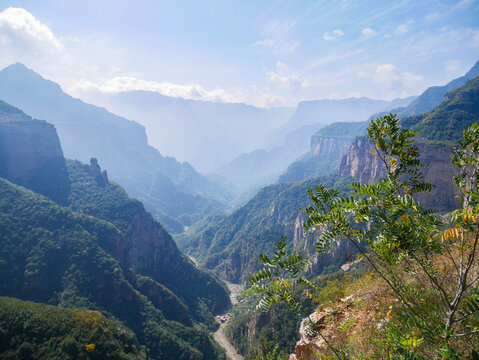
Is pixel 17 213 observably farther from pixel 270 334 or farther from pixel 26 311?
pixel 270 334

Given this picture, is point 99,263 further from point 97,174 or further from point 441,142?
point 441,142

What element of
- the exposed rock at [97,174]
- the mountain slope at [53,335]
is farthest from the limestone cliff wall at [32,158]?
the mountain slope at [53,335]

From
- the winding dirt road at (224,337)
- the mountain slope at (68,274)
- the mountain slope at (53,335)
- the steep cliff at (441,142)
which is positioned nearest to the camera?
the mountain slope at (53,335)

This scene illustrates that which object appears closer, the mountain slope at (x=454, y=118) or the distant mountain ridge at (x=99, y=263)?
the distant mountain ridge at (x=99, y=263)

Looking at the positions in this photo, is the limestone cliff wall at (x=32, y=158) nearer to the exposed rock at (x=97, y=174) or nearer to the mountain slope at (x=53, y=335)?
the exposed rock at (x=97, y=174)

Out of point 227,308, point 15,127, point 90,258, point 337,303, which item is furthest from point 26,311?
point 15,127

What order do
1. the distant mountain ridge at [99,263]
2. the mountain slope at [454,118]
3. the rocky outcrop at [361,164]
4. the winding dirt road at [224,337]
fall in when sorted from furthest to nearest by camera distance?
the rocky outcrop at [361,164] → the mountain slope at [454,118] → the winding dirt road at [224,337] → the distant mountain ridge at [99,263]

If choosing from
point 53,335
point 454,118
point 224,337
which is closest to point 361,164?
point 454,118

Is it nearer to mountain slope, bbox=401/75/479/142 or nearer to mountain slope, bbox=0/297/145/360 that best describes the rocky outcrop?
mountain slope, bbox=401/75/479/142

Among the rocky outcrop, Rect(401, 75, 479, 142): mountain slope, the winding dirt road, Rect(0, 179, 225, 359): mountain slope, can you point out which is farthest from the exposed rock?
Rect(401, 75, 479, 142): mountain slope
